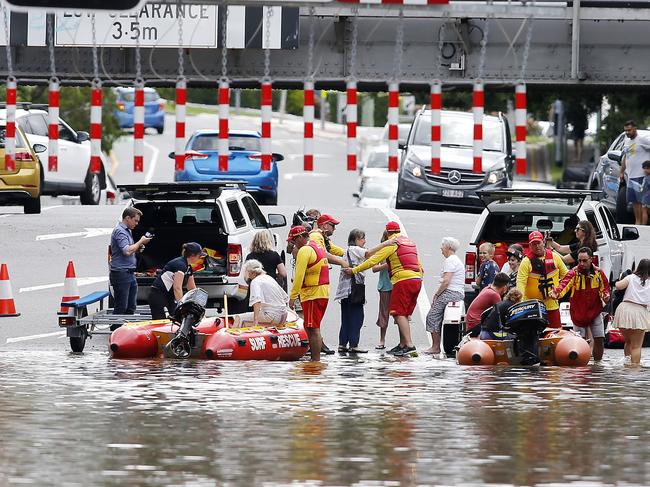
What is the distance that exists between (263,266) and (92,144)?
11500 mm

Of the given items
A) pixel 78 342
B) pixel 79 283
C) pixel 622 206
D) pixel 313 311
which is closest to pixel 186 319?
pixel 313 311

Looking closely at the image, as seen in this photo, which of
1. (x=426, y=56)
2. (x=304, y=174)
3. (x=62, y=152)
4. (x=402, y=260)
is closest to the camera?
(x=402, y=260)

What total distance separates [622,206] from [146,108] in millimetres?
50272

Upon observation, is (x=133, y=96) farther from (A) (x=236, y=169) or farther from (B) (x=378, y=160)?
(A) (x=236, y=169)

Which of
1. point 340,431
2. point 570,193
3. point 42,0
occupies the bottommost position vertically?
point 340,431

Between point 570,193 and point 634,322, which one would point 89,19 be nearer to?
point 570,193

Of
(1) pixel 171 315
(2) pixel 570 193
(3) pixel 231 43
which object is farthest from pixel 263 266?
(3) pixel 231 43

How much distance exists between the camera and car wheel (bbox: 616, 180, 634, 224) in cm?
3316

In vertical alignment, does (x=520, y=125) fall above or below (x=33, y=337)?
above

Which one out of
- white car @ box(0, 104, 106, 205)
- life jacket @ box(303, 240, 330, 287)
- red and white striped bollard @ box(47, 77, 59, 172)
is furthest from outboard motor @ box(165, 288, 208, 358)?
white car @ box(0, 104, 106, 205)

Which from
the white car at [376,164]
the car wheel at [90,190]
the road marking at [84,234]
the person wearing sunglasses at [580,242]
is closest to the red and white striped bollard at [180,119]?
the road marking at [84,234]

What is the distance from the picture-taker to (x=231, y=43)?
31.0 meters

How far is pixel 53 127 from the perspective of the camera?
31953 millimetres

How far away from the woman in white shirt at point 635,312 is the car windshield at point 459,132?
1574cm
